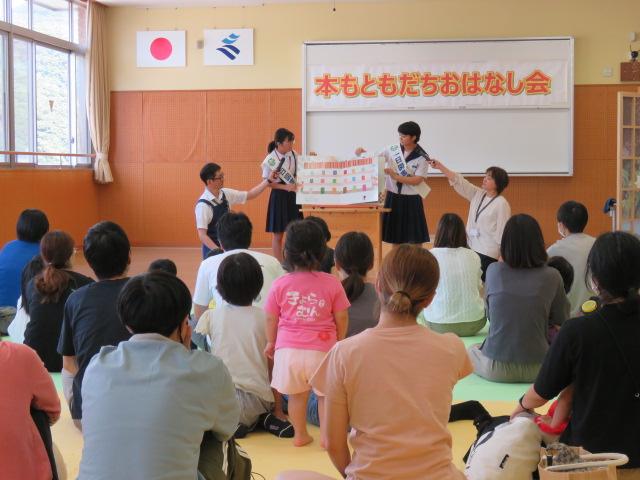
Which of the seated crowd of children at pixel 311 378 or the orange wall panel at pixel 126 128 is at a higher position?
the orange wall panel at pixel 126 128

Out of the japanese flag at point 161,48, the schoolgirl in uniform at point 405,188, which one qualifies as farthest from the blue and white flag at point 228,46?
the schoolgirl in uniform at point 405,188

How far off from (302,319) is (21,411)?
4.55 feet

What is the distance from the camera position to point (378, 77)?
31.0 ft

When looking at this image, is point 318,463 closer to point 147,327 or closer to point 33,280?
point 147,327

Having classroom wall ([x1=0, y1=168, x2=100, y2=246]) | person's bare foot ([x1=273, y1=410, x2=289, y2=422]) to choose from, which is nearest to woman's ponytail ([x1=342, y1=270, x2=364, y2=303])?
person's bare foot ([x1=273, y1=410, x2=289, y2=422])

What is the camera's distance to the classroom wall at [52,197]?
26.8 feet

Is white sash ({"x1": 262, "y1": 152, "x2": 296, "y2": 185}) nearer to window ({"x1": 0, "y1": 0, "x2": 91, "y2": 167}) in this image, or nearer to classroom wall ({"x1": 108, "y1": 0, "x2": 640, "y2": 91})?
window ({"x1": 0, "y1": 0, "x2": 91, "y2": 167})

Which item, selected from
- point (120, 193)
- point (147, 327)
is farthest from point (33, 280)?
point (120, 193)

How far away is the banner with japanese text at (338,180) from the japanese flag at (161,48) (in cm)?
405

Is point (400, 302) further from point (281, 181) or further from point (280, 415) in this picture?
point (281, 181)

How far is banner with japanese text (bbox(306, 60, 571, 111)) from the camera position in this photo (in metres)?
9.22

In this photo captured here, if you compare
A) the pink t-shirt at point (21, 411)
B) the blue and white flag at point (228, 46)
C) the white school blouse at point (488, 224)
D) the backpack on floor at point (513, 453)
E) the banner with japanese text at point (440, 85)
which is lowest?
the backpack on floor at point (513, 453)

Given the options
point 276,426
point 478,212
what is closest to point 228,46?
point 478,212

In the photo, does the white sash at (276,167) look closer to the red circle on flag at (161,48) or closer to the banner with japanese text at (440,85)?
the banner with japanese text at (440,85)
